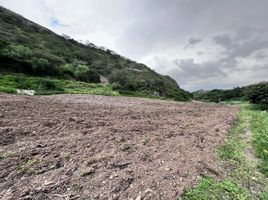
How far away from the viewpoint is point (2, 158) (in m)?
7.15

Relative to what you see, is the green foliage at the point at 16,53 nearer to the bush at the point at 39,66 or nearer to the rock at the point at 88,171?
the bush at the point at 39,66

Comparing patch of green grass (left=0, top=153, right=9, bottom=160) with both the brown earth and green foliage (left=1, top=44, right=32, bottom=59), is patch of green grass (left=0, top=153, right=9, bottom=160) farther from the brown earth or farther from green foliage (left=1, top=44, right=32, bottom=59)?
green foliage (left=1, top=44, right=32, bottom=59)

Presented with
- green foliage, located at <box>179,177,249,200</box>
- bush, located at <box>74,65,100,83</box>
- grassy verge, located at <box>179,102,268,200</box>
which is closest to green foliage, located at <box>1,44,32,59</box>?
bush, located at <box>74,65,100,83</box>

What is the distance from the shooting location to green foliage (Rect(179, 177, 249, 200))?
5898mm

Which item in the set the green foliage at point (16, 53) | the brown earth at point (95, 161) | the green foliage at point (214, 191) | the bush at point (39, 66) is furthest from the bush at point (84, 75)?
the green foliage at point (214, 191)

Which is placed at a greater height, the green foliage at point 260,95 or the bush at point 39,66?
the bush at point 39,66

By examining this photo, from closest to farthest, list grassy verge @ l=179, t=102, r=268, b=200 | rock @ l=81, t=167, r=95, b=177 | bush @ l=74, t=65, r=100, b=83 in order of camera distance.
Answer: grassy verge @ l=179, t=102, r=268, b=200 < rock @ l=81, t=167, r=95, b=177 < bush @ l=74, t=65, r=100, b=83

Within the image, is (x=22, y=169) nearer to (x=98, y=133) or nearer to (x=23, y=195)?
(x=23, y=195)

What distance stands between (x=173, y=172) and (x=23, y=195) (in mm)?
3382

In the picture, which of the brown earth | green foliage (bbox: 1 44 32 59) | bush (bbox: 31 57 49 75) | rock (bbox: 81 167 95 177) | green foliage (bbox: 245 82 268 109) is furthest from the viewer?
bush (bbox: 31 57 49 75)

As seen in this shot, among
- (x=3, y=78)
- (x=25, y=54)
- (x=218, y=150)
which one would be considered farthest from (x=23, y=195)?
(x=25, y=54)

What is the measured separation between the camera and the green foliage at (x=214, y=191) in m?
5.90

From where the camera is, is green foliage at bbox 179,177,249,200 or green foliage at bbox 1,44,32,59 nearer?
green foliage at bbox 179,177,249,200

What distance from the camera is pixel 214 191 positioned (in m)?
6.28
